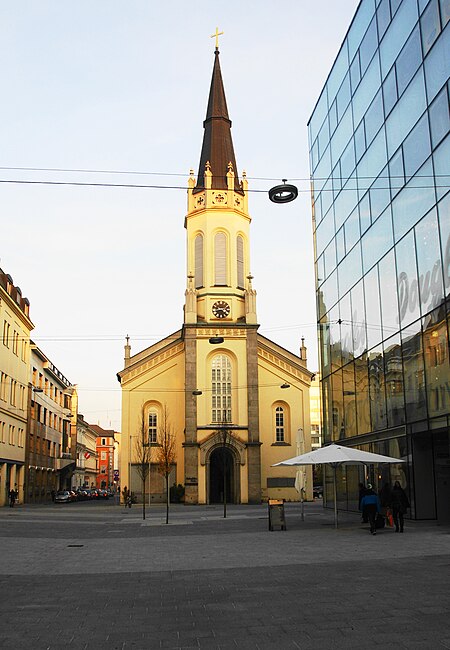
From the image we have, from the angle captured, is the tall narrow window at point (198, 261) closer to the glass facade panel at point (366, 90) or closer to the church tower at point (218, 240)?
the church tower at point (218, 240)

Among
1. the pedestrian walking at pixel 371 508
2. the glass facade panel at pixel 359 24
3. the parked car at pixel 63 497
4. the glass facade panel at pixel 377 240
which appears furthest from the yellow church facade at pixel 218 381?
the pedestrian walking at pixel 371 508

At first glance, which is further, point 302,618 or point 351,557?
point 351,557

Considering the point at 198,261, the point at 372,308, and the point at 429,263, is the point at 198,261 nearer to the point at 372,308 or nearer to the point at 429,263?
the point at 372,308

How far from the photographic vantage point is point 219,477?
53.8 meters

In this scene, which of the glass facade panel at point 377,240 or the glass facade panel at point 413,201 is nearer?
the glass facade panel at point 413,201

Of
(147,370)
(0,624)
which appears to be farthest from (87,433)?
(0,624)

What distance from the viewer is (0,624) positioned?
8.31m

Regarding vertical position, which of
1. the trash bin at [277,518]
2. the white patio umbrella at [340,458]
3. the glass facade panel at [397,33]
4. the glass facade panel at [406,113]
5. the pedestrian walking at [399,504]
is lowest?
the trash bin at [277,518]

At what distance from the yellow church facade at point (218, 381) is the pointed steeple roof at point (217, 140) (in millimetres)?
123

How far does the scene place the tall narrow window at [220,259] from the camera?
5603 cm

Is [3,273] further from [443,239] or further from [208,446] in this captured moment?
[443,239]

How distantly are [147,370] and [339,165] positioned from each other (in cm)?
2983

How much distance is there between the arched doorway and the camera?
5209cm

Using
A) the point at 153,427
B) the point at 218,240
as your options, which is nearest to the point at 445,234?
the point at 218,240
